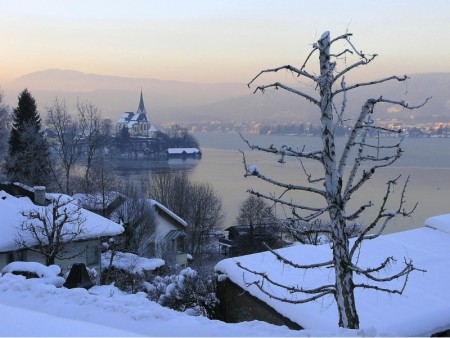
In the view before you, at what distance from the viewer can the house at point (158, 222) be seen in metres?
28.4

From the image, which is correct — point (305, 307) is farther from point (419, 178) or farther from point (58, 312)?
point (419, 178)

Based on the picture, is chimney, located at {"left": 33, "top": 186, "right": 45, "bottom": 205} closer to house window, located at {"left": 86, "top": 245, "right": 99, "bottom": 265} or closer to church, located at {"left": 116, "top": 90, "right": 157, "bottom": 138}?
house window, located at {"left": 86, "top": 245, "right": 99, "bottom": 265}

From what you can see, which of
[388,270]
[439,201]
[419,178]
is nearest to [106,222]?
[388,270]

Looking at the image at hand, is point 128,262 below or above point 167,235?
above

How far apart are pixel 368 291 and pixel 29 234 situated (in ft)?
36.1

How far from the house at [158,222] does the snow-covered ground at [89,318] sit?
21018 millimetres

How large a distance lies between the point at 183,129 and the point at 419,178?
70.5 meters

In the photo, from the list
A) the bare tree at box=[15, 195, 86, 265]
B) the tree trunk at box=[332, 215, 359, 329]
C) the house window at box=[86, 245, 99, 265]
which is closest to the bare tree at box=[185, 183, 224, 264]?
the house window at box=[86, 245, 99, 265]

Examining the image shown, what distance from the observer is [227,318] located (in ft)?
37.8

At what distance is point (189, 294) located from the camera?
41.5ft

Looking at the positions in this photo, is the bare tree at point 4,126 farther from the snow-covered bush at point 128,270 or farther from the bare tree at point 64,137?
the snow-covered bush at point 128,270

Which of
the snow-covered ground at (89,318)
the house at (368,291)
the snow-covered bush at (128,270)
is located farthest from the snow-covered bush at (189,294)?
the snow-covered ground at (89,318)

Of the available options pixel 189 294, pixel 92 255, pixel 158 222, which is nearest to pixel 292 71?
pixel 189 294

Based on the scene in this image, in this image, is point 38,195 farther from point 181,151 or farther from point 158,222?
point 181,151
